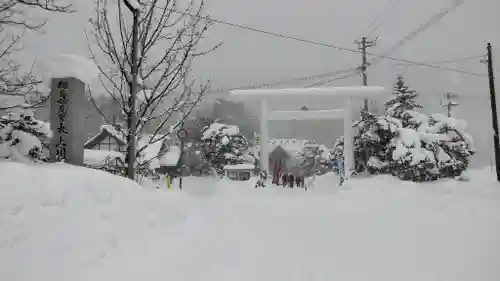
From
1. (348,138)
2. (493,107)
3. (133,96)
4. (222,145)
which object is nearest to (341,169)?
(348,138)

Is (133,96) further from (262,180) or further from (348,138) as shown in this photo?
(348,138)

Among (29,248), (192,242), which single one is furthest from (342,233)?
(29,248)

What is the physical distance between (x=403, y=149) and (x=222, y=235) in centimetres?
954

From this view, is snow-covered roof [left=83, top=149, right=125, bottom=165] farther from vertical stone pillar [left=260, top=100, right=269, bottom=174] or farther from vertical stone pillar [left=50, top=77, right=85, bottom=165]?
vertical stone pillar [left=260, top=100, right=269, bottom=174]

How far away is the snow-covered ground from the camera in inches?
89.0

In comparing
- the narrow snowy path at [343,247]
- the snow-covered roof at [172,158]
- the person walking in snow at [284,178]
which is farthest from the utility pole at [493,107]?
the snow-covered roof at [172,158]

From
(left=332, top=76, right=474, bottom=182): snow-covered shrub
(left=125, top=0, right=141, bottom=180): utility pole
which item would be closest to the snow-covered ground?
(left=125, top=0, right=141, bottom=180): utility pole

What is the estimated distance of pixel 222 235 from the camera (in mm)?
3547

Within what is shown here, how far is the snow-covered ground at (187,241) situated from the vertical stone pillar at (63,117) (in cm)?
189

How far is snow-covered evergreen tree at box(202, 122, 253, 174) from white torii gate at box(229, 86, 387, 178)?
486 cm

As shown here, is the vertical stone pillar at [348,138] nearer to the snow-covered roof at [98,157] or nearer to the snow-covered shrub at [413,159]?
the snow-covered shrub at [413,159]

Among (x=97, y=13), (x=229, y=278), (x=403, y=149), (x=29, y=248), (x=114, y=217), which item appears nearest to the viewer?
(x=29, y=248)

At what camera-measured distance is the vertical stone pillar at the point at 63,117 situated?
5.12m

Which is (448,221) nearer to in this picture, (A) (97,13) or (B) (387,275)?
(B) (387,275)
